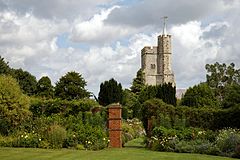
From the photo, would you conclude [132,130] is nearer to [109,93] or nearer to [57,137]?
[57,137]

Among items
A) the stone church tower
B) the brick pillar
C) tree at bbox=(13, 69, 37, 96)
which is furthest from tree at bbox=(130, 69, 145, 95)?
the brick pillar

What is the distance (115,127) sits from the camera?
66.2 feet

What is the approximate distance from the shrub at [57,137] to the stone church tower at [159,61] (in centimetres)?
6344

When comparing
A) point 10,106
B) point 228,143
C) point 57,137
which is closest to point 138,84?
point 10,106

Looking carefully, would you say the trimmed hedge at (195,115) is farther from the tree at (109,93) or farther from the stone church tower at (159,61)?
the stone church tower at (159,61)

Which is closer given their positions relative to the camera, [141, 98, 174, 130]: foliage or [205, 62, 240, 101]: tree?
[141, 98, 174, 130]: foliage

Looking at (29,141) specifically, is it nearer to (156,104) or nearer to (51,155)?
(51,155)

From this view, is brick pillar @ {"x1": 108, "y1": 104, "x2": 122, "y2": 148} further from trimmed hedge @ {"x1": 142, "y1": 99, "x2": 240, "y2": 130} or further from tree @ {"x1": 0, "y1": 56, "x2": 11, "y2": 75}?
tree @ {"x1": 0, "y1": 56, "x2": 11, "y2": 75}

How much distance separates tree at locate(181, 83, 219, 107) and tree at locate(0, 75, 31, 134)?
23.2 metres

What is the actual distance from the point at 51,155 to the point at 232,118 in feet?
36.7

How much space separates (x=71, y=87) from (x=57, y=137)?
33.1 m

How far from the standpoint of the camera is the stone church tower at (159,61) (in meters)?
82.1

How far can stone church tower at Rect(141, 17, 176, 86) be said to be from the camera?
8212 cm

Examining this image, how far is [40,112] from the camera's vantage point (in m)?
26.6
